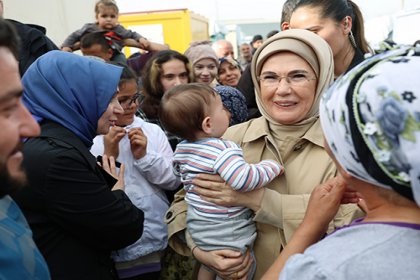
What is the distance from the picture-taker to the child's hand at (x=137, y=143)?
2.12 metres

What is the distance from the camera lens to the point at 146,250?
2102 millimetres

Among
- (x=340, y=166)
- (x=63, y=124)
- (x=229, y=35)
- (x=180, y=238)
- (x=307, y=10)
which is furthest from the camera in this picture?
(x=229, y=35)

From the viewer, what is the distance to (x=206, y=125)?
1.84 m

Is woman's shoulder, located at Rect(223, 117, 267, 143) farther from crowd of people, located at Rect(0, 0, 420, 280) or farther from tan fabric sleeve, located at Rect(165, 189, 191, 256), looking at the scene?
tan fabric sleeve, located at Rect(165, 189, 191, 256)

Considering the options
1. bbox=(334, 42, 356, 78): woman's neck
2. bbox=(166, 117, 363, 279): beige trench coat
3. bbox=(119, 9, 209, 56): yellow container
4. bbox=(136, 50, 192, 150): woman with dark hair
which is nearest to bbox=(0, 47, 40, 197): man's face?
bbox=(166, 117, 363, 279): beige trench coat

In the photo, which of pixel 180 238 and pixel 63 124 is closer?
pixel 63 124

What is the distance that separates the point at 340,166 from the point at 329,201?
361mm

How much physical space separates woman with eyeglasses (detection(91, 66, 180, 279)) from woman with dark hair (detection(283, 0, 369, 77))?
1400 millimetres

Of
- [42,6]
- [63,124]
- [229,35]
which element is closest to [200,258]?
[63,124]

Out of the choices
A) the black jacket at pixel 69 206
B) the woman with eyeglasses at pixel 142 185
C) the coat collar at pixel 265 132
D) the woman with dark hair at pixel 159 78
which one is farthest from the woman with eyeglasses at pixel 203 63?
the black jacket at pixel 69 206

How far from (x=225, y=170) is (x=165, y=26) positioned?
7.14m

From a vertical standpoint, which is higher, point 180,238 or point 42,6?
point 42,6

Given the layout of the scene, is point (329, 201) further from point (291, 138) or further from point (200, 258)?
point (200, 258)

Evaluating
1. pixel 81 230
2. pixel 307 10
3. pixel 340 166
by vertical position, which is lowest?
pixel 81 230
